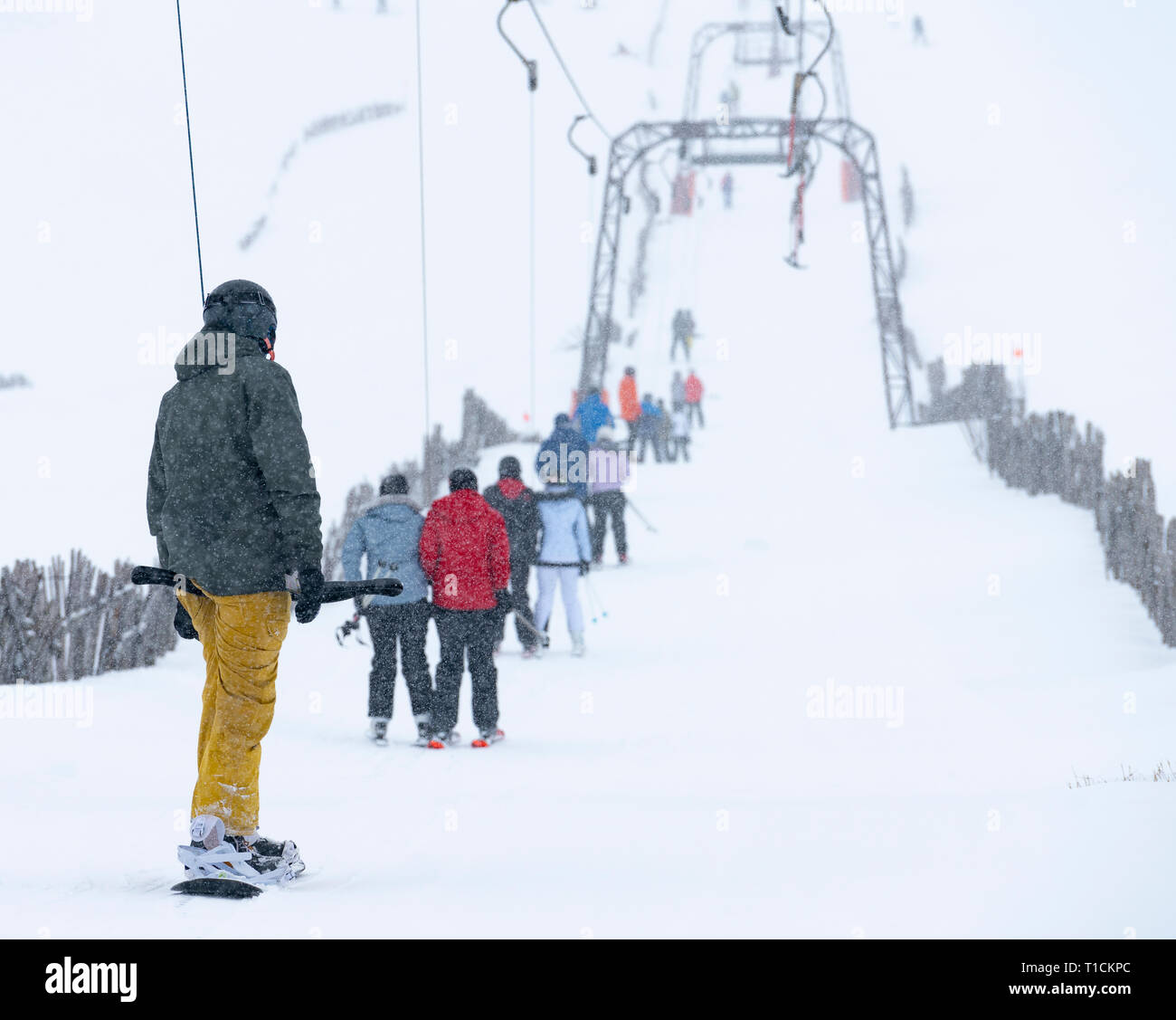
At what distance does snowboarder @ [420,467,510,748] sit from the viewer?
6.94 meters

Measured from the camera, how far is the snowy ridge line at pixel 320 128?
34.5 metres

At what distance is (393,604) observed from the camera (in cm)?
697

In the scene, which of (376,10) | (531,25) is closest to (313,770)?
(376,10)

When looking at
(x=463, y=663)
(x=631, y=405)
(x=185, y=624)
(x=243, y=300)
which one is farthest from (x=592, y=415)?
Answer: (x=243, y=300)

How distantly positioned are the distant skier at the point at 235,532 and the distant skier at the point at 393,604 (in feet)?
10.5

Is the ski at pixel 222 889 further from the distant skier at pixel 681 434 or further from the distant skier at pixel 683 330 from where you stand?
the distant skier at pixel 683 330

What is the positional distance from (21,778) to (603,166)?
4109 cm

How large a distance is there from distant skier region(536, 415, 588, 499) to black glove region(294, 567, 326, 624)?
666 centimetres

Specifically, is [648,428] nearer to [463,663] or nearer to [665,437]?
[665,437]

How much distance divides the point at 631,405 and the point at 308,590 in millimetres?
16546

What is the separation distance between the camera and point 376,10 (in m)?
48.6

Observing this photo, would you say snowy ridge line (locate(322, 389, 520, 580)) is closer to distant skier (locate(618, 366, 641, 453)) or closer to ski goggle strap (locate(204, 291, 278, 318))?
distant skier (locate(618, 366, 641, 453))

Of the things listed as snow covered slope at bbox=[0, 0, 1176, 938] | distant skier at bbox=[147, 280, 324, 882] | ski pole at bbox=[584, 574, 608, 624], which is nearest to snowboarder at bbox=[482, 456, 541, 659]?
snow covered slope at bbox=[0, 0, 1176, 938]
